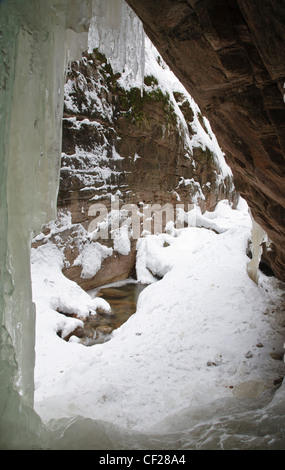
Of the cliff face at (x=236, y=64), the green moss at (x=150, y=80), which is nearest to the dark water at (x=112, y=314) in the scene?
the cliff face at (x=236, y=64)

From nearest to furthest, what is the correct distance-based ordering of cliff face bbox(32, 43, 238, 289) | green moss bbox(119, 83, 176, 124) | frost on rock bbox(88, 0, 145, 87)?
frost on rock bbox(88, 0, 145, 87) → cliff face bbox(32, 43, 238, 289) → green moss bbox(119, 83, 176, 124)

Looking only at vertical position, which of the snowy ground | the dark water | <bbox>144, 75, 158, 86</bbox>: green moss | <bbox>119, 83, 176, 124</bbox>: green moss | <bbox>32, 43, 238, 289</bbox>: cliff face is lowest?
the dark water

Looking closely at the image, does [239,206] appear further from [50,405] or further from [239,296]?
[50,405]

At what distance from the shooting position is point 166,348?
16.2ft

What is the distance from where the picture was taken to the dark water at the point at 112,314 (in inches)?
259

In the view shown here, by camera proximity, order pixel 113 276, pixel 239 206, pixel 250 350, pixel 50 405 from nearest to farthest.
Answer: pixel 50 405, pixel 250 350, pixel 113 276, pixel 239 206

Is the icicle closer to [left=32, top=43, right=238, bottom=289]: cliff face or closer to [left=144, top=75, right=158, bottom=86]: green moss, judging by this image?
[left=32, top=43, right=238, bottom=289]: cliff face

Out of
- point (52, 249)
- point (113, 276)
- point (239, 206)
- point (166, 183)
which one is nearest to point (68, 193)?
point (52, 249)

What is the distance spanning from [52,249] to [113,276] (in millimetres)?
2592

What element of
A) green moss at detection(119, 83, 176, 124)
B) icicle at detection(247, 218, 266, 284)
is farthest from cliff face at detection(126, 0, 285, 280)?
green moss at detection(119, 83, 176, 124)

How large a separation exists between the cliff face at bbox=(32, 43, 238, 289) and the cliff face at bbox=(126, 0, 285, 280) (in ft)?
19.6

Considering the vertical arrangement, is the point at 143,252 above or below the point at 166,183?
below

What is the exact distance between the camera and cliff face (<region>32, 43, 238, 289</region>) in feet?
28.1

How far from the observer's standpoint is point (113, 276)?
33.5 ft
